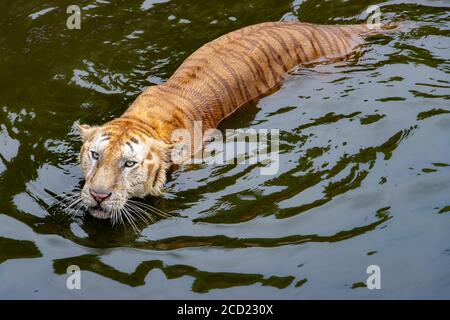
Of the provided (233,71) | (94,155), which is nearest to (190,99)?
(233,71)

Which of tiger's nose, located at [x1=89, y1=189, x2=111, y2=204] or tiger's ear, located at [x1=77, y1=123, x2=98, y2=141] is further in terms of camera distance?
tiger's ear, located at [x1=77, y1=123, x2=98, y2=141]

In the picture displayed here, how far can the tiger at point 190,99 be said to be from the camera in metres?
5.40

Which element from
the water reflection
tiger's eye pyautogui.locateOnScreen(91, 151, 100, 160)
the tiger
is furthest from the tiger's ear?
the water reflection

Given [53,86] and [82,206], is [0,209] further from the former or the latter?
[53,86]

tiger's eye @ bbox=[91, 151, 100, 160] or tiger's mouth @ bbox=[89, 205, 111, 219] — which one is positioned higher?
tiger's eye @ bbox=[91, 151, 100, 160]

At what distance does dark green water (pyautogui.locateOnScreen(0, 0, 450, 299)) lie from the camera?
466cm

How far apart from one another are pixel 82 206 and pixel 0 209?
1.97 ft

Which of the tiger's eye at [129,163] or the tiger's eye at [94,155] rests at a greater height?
the tiger's eye at [94,155]

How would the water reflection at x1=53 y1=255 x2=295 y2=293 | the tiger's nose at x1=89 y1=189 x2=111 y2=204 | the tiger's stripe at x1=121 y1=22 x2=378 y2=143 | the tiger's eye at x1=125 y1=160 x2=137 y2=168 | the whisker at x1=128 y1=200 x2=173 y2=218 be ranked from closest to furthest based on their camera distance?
1. the water reflection at x1=53 y1=255 x2=295 y2=293
2. the tiger's nose at x1=89 y1=189 x2=111 y2=204
3. the whisker at x1=128 y1=200 x2=173 y2=218
4. the tiger's eye at x1=125 y1=160 x2=137 y2=168
5. the tiger's stripe at x1=121 y1=22 x2=378 y2=143

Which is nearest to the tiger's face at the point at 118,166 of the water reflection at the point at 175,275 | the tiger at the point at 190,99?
the tiger at the point at 190,99

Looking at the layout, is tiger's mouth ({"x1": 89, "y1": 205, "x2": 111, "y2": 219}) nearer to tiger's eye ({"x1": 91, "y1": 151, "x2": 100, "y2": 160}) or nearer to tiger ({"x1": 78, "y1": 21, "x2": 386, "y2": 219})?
tiger ({"x1": 78, "y1": 21, "x2": 386, "y2": 219})

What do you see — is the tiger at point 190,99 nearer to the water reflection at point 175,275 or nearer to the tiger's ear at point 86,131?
the tiger's ear at point 86,131

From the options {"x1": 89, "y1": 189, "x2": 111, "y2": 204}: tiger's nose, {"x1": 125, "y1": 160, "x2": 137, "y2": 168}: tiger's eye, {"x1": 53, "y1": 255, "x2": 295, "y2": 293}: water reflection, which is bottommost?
{"x1": 53, "y1": 255, "x2": 295, "y2": 293}: water reflection
